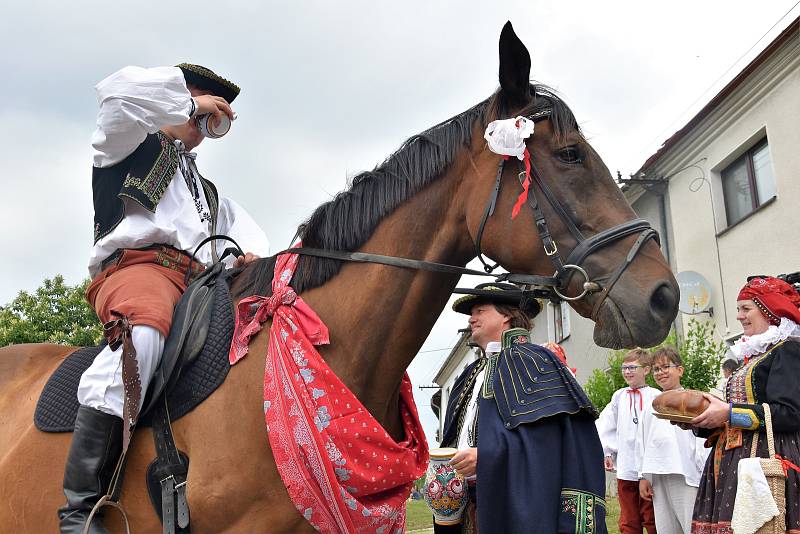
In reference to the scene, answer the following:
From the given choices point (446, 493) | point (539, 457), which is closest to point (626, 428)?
point (446, 493)

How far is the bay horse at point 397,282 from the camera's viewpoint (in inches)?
106

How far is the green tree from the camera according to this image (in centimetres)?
2081

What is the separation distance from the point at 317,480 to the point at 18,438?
1.65m

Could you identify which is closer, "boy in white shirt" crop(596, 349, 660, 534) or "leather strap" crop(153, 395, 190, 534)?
"leather strap" crop(153, 395, 190, 534)

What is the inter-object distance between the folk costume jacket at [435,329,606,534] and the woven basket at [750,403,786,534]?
6.49 ft

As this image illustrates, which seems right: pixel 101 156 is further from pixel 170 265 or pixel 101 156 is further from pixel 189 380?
pixel 189 380

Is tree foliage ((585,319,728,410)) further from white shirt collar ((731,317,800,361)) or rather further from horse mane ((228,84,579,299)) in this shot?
horse mane ((228,84,579,299))

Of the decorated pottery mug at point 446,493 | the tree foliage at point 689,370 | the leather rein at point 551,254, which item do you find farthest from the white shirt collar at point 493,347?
the tree foliage at point 689,370

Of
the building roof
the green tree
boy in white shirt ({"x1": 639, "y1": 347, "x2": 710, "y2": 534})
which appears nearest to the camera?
boy in white shirt ({"x1": 639, "y1": 347, "x2": 710, "y2": 534})

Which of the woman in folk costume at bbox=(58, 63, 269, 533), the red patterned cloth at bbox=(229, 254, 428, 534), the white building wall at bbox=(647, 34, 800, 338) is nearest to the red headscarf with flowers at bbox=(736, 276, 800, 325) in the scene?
the red patterned cloth at bbox=(229, 254, 428, 534)

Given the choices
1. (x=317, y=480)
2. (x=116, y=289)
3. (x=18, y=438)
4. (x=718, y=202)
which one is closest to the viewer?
(x=317, y=480)

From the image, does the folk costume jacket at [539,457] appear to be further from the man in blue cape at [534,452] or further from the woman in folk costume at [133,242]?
the woman in folk costume at [133,242]

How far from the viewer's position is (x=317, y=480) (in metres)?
2.64

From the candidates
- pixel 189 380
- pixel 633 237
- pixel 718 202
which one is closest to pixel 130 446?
pixel 189 380
